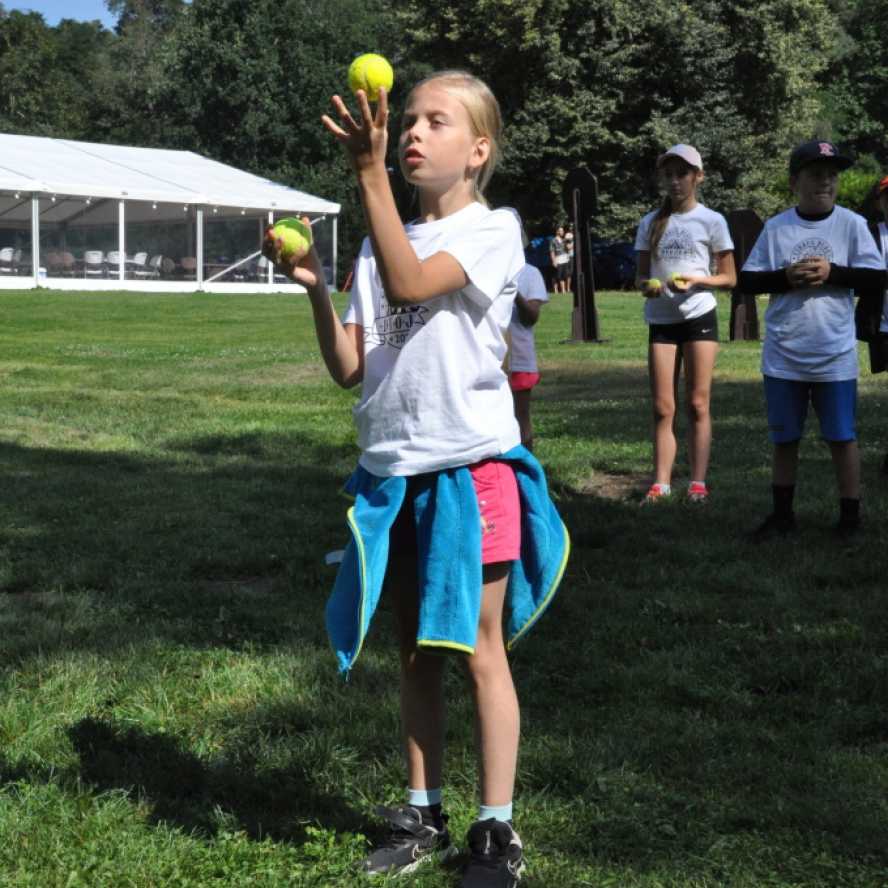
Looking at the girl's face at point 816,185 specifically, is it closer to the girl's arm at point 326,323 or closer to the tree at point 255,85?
the girl's arm at point 326,323

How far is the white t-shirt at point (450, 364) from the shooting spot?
279 cm

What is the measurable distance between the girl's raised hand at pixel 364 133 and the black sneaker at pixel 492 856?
4.83 feet

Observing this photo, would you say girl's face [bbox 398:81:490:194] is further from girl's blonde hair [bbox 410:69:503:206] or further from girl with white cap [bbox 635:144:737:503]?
girl with white cap [bbox 635:144:737:503]

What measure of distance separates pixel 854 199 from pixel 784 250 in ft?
121

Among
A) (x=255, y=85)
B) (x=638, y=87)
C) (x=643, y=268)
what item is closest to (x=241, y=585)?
(x=643, y=268)

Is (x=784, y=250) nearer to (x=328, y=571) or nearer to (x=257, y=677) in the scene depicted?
(x=328, y=571)

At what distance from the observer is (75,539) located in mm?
6289

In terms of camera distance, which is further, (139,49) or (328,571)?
(139,49)

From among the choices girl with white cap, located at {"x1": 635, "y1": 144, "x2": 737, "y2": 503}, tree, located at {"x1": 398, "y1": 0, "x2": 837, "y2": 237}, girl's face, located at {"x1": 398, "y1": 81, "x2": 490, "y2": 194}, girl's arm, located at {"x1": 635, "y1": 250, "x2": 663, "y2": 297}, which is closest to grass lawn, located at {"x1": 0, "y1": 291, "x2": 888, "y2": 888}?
girl with white cap, located at {"x1": 635, "y1": 144, "x2": 737, "y2": 503}

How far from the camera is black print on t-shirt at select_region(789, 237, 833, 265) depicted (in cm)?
614

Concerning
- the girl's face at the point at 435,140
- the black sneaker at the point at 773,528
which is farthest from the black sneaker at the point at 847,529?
the girl's face at the point at 435,140

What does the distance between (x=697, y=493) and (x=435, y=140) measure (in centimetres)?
459

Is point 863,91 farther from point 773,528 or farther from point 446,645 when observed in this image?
point 446,645

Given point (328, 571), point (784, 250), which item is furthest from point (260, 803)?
point (784, 250)
